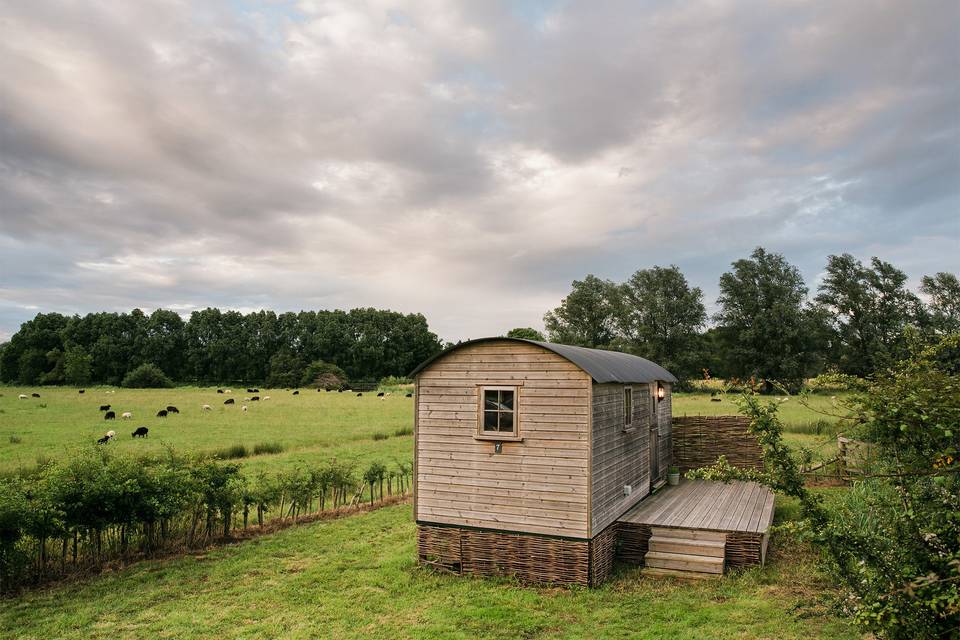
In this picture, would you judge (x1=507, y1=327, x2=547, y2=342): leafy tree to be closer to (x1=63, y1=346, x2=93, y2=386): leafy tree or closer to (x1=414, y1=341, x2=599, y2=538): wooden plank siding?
(x1=63, y1=346, x2=93, y2=386): leafy tree

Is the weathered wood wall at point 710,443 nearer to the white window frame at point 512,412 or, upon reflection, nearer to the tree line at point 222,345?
the white window frame at point 512,412

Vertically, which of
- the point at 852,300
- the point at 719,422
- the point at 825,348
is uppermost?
the point at 852,300

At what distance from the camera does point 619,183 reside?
24.6 metres

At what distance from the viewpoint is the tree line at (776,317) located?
5041cm

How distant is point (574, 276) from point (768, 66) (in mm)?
49631

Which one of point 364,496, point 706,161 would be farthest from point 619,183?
point 364,496

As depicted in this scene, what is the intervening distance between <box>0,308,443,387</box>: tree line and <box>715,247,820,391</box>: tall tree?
5340cm

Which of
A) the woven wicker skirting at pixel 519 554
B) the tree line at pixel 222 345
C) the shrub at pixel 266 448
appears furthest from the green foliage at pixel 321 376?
the woven wicker skirting at pixel 519 554

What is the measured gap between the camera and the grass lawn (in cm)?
826

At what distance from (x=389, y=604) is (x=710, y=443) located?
1218cm

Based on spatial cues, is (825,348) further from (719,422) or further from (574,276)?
(719,422)

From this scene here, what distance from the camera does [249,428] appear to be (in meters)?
29.3

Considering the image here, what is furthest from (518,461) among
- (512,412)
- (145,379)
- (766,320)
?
(145,379)

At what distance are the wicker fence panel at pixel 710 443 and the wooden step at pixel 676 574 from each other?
753cm
